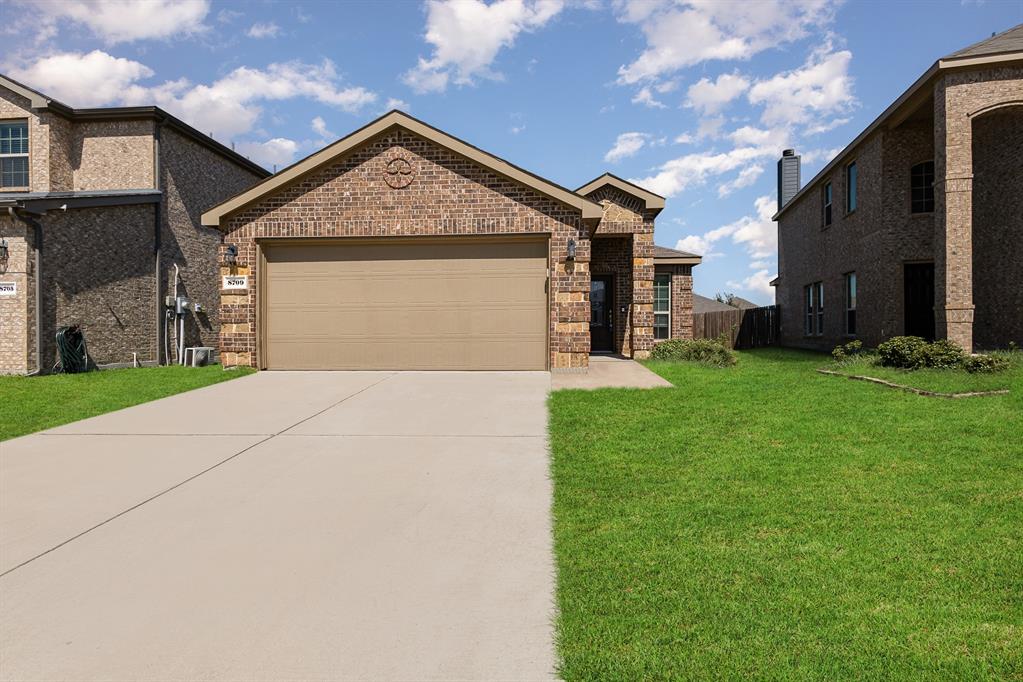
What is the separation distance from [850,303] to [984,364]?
8435 millimetres

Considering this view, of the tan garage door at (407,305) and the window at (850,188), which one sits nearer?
the tan garage door at (407,305)

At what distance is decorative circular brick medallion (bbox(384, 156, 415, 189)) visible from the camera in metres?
12.5

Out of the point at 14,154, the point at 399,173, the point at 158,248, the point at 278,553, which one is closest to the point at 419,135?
the point at 399,173

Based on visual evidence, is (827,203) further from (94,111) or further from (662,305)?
(94,111)

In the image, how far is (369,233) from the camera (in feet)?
41.0

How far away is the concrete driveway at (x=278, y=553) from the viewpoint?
2842 mm

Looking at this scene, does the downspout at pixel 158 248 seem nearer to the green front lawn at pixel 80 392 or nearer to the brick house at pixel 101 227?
the brick house at pixel 101 227

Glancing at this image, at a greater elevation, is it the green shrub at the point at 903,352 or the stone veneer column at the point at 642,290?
the stone veneer column at the point at 642,290

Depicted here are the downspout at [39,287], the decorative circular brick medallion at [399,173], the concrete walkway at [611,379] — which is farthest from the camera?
the downspout at [39,287]

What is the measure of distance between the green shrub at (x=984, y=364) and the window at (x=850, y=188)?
8246 mm

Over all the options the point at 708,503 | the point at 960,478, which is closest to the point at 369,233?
the point at 708,503

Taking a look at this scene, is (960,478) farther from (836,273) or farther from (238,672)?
(836,273)

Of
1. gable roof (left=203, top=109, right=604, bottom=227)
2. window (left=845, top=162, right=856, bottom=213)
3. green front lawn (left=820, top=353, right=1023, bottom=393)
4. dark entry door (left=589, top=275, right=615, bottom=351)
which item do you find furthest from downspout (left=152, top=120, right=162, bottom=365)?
window (left=845, top=162, right=856, bottom=213)

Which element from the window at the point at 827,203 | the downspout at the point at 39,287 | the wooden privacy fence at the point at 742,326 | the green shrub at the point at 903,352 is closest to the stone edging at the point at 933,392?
the green shrub at the point at 903,352
